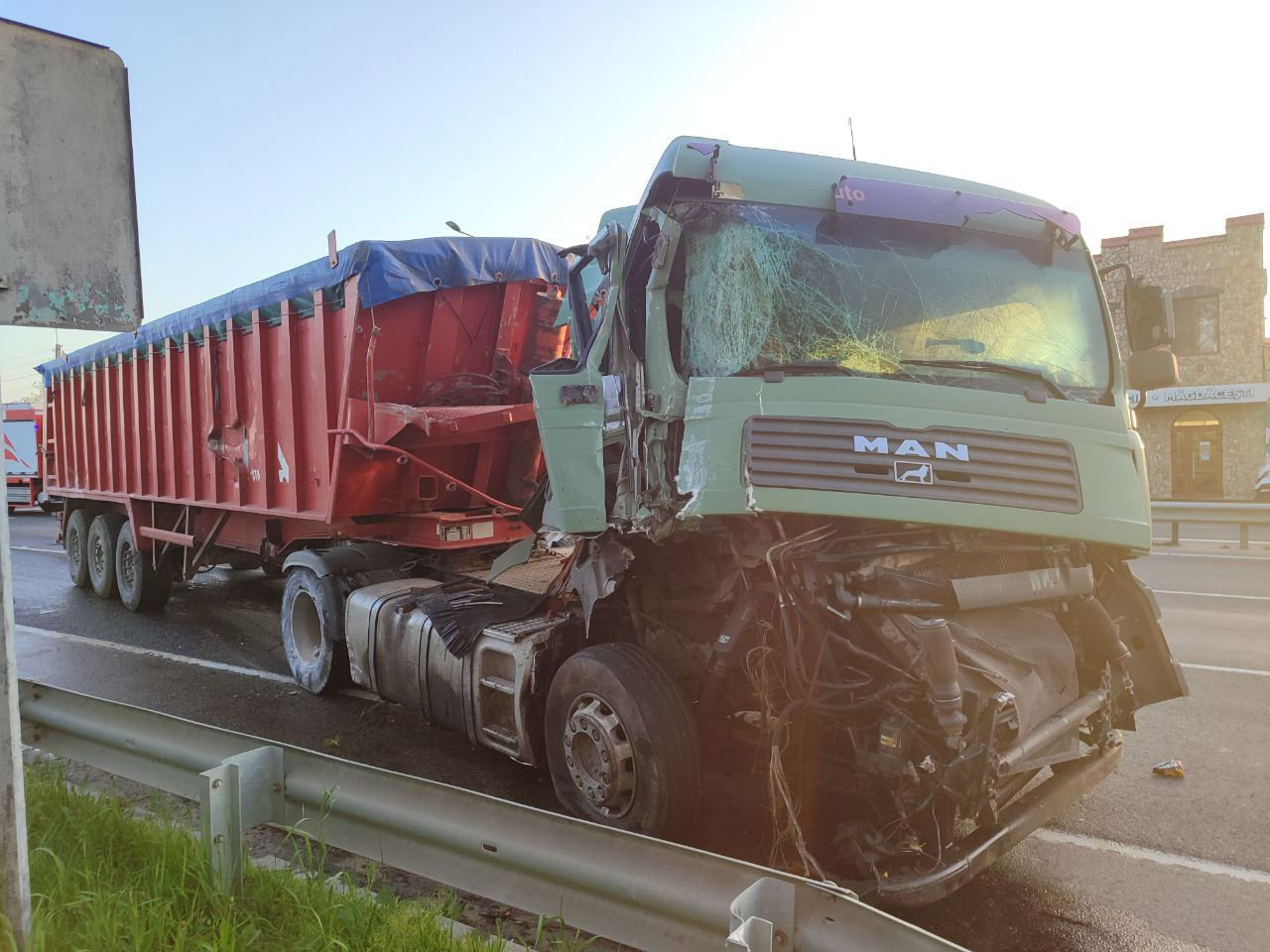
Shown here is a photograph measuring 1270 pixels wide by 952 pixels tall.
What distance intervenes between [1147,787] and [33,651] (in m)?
8.63

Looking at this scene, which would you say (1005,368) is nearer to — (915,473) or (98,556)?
(915,473)

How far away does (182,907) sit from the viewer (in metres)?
2.99

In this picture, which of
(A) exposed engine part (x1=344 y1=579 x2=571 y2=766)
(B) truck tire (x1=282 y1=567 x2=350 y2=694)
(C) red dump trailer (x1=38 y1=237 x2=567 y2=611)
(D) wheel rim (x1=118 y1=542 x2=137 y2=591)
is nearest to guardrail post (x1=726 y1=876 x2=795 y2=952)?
(A) exposed engine part (x1=344 y1=579 x2=571 y2=766)

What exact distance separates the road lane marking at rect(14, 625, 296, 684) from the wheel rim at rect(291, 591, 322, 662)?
366 millimetres

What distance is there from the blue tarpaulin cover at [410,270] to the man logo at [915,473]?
4.11m

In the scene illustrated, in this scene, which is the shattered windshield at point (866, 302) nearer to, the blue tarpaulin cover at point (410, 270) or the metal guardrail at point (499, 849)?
the metal guardrail at point (499, 849)

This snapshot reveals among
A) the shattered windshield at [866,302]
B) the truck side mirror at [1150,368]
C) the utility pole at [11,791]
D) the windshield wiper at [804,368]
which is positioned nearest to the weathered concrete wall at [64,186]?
the utility pole at [11,791]

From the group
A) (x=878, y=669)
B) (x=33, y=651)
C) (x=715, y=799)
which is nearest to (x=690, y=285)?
(x=878, y=669)

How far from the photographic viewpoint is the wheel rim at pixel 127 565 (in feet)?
32.0

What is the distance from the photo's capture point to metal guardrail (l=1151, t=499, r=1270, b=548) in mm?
14117

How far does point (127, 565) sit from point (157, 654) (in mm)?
2700

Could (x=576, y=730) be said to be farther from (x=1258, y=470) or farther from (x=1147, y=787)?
(x=1258, y=470)

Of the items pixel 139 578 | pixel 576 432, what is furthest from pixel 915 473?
pixel 139 578

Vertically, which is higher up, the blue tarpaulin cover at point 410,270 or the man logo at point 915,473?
the blue tarpaulin cover at point 410,270
